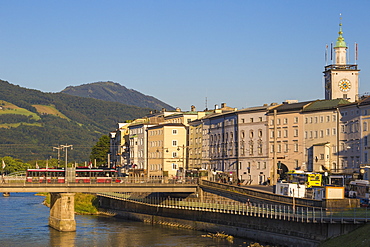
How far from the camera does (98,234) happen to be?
4331 inches

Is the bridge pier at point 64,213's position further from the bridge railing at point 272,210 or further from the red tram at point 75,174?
the bridge railing at point 272,210

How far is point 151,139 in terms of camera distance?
199m

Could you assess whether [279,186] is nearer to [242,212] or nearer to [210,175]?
[242,212]

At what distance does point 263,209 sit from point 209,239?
1172 cm

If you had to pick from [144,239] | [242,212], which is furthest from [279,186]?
[144,239]

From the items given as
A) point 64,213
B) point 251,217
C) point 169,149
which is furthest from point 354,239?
point 169,149

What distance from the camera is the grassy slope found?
69206 mm

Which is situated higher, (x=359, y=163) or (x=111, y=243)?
(x=359, y=163)

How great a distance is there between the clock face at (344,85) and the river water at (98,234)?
51804 mm

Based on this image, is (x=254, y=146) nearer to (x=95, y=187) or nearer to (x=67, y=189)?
(x=95, y=187)

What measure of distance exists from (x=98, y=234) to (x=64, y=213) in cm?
795

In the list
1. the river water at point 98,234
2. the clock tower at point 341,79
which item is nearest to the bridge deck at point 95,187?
the river water at point 98,234

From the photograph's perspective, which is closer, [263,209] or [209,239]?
[263,209]

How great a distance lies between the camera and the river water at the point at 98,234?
9875cm
